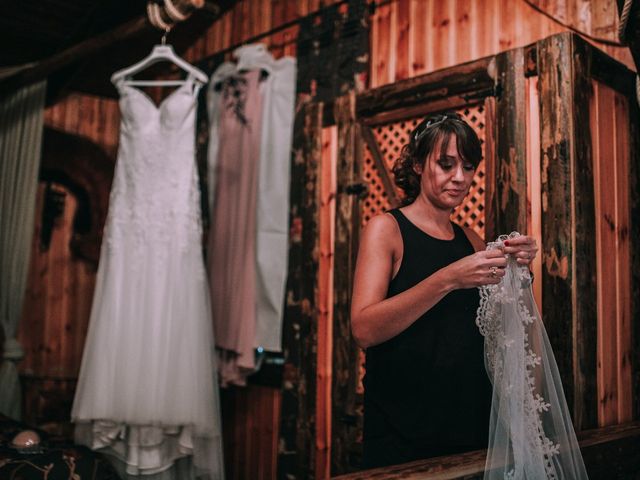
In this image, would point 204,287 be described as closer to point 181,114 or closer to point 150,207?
point 150,207

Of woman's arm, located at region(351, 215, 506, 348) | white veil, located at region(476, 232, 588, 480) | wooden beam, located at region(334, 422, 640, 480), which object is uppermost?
woman's arm, located at region(351, 215, 506, 348)

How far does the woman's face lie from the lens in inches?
78.7

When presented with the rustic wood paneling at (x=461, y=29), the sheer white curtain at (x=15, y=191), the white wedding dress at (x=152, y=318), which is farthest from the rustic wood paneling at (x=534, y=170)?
the sheer white curtain at (x=15, y=191)

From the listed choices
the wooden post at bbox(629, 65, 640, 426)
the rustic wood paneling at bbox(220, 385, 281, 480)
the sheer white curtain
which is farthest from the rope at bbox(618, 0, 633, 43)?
the sheer white curtain

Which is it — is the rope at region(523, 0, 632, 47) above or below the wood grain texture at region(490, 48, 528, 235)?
above

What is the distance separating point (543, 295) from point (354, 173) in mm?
1096

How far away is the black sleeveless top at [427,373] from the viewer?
1956mm

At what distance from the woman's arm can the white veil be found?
15 cm

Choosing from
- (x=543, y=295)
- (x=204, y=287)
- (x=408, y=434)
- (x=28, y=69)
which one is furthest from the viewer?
(x=28, y=69)

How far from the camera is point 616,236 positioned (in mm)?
2545

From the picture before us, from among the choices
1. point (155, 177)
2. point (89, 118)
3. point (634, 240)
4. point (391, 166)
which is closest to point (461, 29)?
point (391, 166)

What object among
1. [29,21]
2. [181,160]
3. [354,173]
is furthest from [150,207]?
[29,21]

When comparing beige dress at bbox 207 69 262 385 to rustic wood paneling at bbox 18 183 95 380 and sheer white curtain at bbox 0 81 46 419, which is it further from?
rustic wood paneling at bbox 18 183 95 380

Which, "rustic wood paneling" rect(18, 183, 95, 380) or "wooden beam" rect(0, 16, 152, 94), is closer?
"wooden beam" rect(0, 16, 152, 94)
